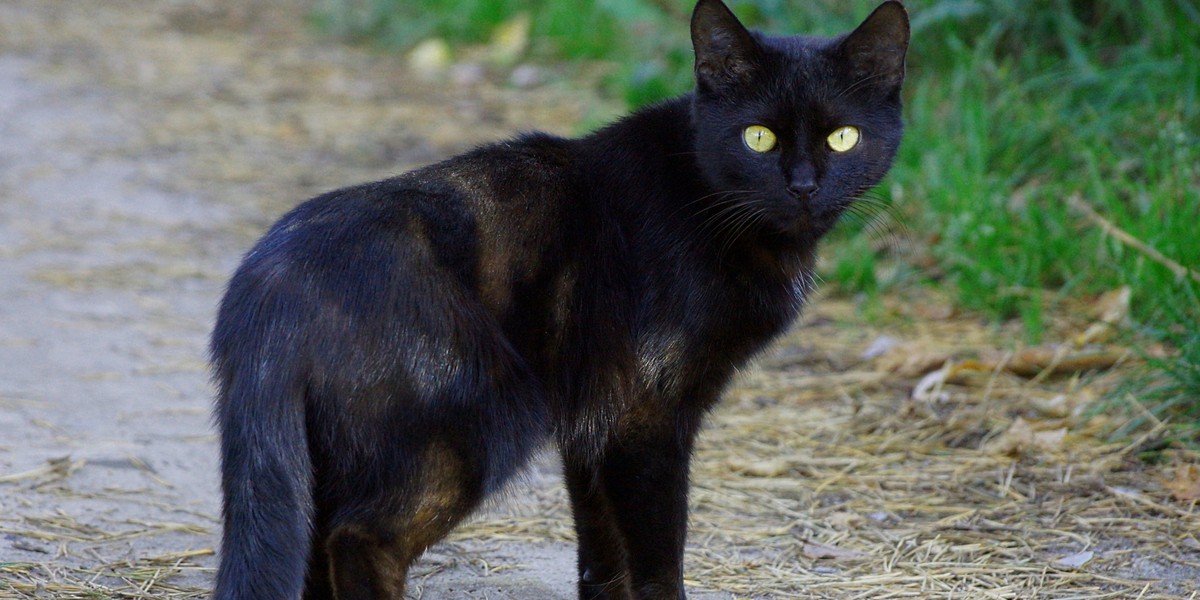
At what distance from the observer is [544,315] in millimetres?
2533

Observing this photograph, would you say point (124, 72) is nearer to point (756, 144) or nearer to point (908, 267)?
point (908, 267)

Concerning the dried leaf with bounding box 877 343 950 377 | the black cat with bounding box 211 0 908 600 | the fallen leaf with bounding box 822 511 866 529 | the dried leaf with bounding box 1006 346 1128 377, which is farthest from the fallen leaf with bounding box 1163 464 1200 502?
the black cat with bounding box 211 0 908 600

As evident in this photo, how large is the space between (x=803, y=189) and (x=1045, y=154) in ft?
9.14

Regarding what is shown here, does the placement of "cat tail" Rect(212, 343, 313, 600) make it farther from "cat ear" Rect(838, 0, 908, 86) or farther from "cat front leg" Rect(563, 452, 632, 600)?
"cat ear" Rect(838, 0, 908, 86)

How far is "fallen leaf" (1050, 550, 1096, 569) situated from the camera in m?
2.90

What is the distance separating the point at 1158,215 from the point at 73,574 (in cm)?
353

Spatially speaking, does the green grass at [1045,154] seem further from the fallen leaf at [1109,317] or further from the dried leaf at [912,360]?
the dried leaf at [912,360]

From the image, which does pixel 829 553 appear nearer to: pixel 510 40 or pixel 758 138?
pixel 758 138

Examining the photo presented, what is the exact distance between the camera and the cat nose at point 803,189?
2666 mm

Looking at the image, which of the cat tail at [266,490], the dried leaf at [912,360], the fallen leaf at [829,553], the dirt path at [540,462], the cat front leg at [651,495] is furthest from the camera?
the dried leaf at [912,360]

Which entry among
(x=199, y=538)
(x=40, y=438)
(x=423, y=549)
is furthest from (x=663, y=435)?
(x=40, y=438)

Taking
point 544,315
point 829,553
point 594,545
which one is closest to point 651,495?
point 594,545

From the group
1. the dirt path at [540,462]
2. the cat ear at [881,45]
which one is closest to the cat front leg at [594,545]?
the dirt path at [540,462]

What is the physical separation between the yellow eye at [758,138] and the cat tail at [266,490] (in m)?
1.14
